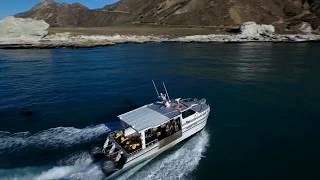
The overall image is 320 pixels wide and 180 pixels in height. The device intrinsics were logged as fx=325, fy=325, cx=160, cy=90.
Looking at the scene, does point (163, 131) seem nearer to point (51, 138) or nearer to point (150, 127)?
point (150, 127)

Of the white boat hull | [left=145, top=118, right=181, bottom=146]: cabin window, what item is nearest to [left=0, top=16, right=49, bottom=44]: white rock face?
the white boat hull

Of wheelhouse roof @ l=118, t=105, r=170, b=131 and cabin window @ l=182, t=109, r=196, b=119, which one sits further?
cabin window @ l=182, t=109, r=196, b=119

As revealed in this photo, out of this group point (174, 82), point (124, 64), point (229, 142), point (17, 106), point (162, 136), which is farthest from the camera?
point (124, 64)

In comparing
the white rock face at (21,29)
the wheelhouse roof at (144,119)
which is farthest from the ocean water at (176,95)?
the white rock face at (21,29)

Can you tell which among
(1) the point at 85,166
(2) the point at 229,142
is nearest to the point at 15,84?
(1) the point at 85,166

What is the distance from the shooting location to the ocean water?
32.4m

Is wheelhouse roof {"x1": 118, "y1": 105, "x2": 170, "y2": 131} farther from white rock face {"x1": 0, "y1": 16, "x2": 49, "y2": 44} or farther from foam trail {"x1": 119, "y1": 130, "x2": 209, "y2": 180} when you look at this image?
white rock face {"x1": 0, "y1": 16, "x2": 49, "y2": 44}

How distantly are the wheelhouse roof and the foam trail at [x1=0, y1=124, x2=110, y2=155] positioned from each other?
19.4 feet

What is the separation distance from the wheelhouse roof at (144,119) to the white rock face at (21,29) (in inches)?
5112

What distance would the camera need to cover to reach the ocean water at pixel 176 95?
32.4 meters

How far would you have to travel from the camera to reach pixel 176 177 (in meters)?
30.6

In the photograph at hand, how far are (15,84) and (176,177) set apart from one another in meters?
49.8

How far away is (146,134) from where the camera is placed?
111 feet

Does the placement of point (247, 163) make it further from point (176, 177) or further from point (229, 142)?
point (176, 177)
